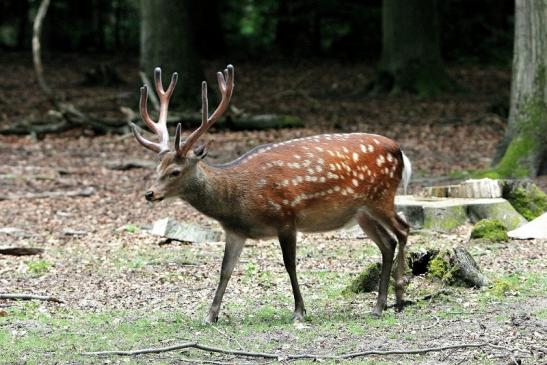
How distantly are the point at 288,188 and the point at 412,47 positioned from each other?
47.7 feet

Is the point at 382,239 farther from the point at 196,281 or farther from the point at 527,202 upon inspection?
the point at 527,202

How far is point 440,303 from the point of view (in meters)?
7.30

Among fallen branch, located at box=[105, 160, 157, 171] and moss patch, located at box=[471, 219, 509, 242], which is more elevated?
moss patch, located at box=[471, 219, 509, 242]

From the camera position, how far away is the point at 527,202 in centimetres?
1043

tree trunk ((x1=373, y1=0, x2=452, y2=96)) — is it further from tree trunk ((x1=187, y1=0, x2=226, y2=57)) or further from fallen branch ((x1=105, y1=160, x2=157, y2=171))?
fallen branch ((x1=105, y1=160, x2=157, y2=171))

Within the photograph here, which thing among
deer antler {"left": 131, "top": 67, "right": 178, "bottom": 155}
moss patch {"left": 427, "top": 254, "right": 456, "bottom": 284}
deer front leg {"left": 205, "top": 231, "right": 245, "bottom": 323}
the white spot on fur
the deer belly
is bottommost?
moss patch {"left": 427, "top": 254, "right": 456, "bottom": 284}

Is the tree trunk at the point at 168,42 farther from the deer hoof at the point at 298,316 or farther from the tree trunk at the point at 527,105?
the deer hoof at the point at 298,316

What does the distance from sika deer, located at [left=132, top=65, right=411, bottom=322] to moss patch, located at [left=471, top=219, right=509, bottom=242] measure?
234 centimetres

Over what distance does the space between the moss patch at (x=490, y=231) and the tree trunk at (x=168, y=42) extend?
10102mm

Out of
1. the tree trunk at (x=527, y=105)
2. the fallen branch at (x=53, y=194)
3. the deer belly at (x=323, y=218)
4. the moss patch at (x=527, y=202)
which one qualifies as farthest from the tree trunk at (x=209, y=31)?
the deer belly at (x=323, y=218)

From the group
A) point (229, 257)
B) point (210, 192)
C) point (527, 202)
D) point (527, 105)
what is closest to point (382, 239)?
point (229, 257)

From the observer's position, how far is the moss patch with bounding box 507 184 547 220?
34.2 feet

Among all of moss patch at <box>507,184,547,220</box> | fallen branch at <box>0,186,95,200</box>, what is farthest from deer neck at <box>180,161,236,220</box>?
fallen branch at <box>0,186,95,200</box>

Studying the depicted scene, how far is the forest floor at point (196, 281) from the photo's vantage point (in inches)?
247
